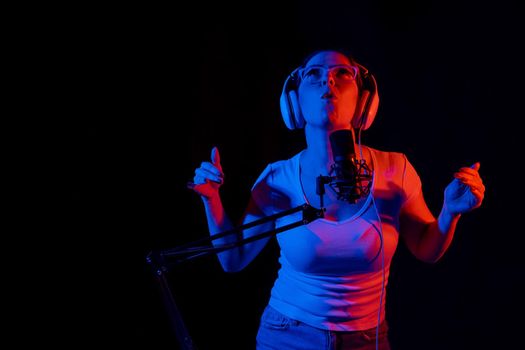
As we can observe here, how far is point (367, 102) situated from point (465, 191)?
461mm

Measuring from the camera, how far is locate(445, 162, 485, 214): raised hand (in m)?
1.24

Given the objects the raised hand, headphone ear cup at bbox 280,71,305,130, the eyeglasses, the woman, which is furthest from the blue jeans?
the eyeglasses

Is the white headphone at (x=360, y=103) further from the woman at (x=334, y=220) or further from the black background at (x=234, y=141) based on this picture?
the black background at (x=234, y=141)

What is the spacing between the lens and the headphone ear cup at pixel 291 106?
1577mm

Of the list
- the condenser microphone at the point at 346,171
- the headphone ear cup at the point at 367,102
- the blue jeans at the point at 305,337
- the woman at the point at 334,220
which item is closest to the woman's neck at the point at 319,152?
the woman at the point at 334,220

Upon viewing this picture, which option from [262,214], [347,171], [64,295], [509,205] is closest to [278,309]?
[262,214]

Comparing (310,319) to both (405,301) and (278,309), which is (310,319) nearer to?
(278,309)

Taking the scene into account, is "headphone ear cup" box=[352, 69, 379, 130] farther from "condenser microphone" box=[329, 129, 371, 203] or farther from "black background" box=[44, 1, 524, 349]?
"black background" box=[44, 1, 524, 349]

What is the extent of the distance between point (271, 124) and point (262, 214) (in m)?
0.71

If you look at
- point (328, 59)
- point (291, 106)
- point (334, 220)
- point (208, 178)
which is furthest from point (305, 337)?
point (328, 59)

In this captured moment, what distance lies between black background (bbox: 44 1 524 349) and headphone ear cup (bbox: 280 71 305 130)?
1.86 feet

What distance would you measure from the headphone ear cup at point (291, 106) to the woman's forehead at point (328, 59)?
0.34ft

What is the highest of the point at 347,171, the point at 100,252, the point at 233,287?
the point at 347,171

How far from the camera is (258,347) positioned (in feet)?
5.05
